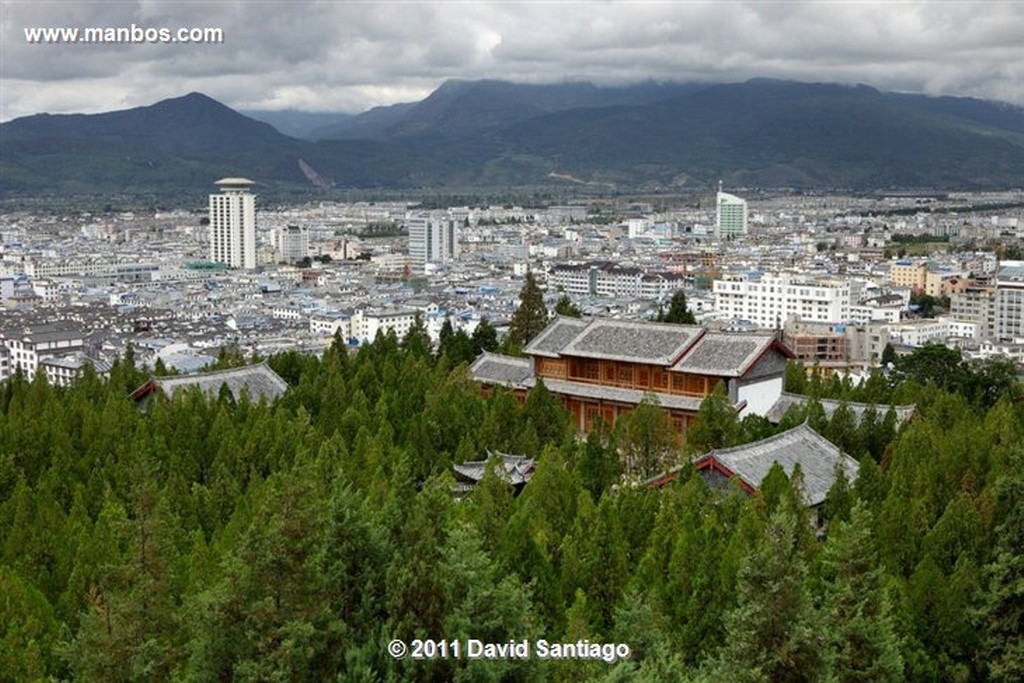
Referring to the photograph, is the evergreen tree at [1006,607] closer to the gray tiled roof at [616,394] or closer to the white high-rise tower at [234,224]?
the gray tiled roof at [616,394]

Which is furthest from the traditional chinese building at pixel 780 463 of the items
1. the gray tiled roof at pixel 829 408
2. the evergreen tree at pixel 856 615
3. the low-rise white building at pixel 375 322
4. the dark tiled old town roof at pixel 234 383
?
the low-rise white building at pixel 375 322

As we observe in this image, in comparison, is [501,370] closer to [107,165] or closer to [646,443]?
[646,443]

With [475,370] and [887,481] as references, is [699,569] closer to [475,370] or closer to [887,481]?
[887,481]

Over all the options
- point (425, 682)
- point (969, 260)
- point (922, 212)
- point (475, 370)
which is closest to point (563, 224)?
point (922, 212)

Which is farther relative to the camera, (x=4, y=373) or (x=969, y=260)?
(x=969, y=260)

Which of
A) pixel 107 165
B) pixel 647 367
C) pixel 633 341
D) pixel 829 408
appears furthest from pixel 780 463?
pixel 107 165
